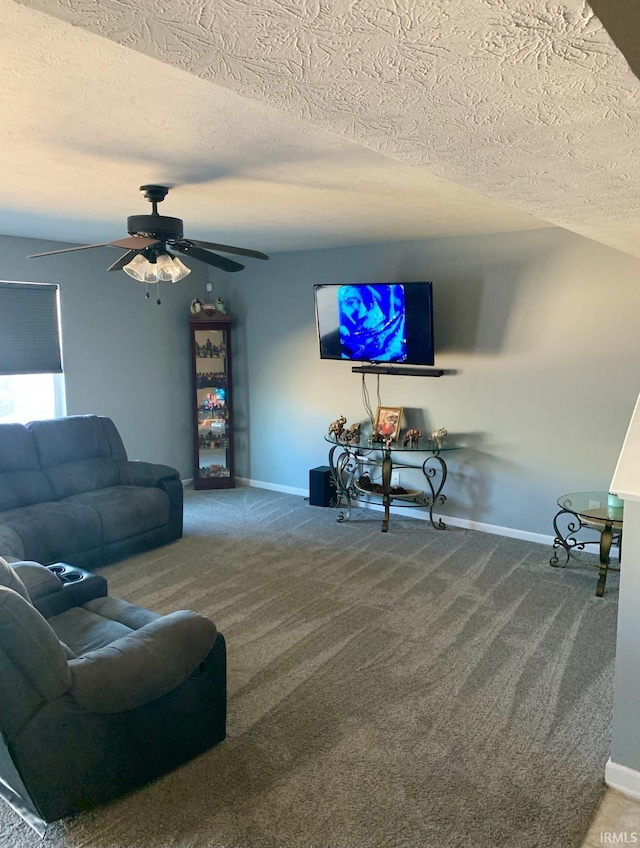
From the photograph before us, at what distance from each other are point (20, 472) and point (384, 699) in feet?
10.1

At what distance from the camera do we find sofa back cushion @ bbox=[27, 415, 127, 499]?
4.67 meters

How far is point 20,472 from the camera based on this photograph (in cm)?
448

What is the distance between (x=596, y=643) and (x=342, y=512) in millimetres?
2604

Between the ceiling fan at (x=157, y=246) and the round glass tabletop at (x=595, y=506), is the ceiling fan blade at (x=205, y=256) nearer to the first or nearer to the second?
the ceiling fan at (x=157, y=246)

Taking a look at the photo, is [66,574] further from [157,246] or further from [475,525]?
[475,525]

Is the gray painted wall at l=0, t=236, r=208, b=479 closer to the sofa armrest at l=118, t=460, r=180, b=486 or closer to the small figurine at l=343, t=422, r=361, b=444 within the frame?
the sofa armrest at l=118, t=460, r=180, b=486

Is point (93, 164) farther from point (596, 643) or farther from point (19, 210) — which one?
point (596, 643)

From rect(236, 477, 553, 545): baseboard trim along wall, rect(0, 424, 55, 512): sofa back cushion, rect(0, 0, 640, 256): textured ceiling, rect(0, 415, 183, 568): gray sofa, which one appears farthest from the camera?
rect(236, 477, 553, 545): baseboard trim along wall

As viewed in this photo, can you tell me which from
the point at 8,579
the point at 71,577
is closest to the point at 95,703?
the point at 8,579

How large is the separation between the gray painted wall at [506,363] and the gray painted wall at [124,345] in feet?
3.78

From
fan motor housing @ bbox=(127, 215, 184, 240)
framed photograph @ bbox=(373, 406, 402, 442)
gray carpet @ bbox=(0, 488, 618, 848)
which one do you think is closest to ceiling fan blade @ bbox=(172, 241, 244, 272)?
fan motor housing @ bbox=(127, 215, 184, 240)

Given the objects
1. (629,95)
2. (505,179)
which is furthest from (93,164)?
(629,95)

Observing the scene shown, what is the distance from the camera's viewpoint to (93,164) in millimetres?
2789

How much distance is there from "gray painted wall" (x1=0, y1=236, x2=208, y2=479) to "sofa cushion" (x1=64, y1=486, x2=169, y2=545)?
1239 millimetres
